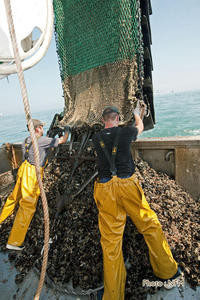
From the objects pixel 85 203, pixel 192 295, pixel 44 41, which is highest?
pixel 44 41

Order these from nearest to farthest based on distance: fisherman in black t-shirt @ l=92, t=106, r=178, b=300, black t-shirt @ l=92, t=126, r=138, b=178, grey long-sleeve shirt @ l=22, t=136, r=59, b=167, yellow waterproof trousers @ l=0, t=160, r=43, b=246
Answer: fisherman in black t-shirt @ l=92, t=106, r=178, b=300 < black t-shirt @ l=92, t=126, r=138, b=178 < yellow waterproof trousers @ l=0, t=160, r=43, b=246 < grey long-sleeve shirt @ l=22, t=136, r=59, b=167

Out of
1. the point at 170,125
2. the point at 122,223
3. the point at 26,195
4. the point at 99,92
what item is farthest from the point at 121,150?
the point at 170,125

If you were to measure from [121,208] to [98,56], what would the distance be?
268cm

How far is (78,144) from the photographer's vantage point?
144 inches

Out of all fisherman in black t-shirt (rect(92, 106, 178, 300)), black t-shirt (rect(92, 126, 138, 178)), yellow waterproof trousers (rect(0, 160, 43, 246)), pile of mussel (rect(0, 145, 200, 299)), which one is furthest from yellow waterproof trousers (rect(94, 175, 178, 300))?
yellow waterproof trousers (rect(0, 160, 43, 246))

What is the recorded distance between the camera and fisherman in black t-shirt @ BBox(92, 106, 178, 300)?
1958mm

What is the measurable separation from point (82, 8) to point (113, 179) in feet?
10.4

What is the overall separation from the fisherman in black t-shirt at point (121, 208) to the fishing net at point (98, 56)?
101cm

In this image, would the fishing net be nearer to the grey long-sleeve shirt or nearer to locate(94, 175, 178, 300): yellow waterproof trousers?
the grey long-sleeve shirt

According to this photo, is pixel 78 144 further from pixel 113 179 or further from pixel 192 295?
pixel 192 295

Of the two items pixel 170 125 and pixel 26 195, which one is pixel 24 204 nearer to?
pixel 26 195

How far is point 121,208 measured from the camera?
2082mm

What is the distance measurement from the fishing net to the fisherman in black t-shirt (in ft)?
3.33

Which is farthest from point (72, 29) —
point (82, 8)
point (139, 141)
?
point (139, 141)
